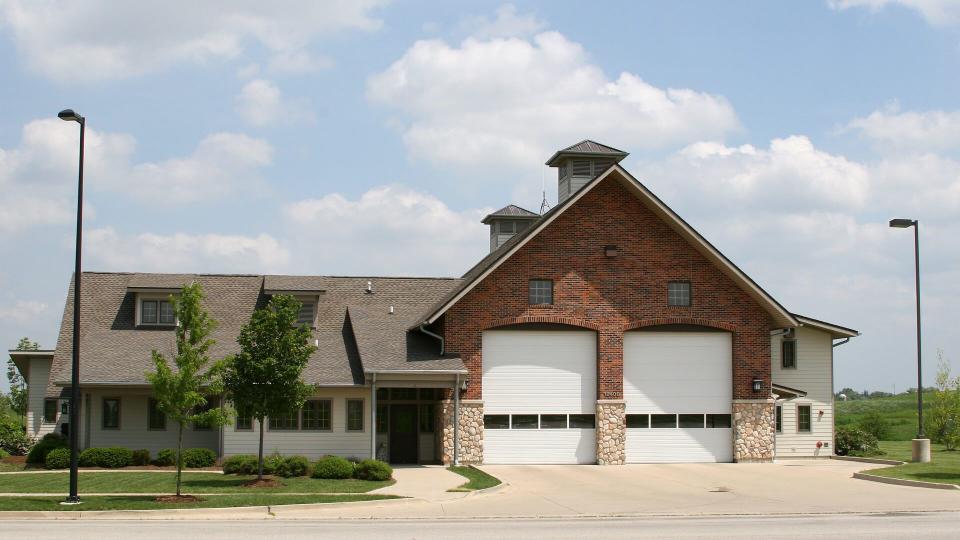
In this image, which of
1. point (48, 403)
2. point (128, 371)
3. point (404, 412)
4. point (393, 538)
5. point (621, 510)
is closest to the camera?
point (393, 538)

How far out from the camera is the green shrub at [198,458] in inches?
1303

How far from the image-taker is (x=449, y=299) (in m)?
35.2

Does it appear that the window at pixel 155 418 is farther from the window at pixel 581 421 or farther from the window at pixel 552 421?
the window at pixel 581 421

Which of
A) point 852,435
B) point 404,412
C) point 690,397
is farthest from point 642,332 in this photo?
point 852,435

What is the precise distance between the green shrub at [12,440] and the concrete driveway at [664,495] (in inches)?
642

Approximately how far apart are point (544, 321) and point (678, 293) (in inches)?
188

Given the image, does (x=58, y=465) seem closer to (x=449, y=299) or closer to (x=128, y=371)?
(x=128, y=371)

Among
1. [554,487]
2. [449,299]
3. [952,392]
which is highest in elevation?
[449,299]

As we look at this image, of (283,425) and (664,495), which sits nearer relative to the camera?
(664,495)

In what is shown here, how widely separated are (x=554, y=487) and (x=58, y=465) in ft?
49.7

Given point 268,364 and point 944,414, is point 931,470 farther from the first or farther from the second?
point 268,364

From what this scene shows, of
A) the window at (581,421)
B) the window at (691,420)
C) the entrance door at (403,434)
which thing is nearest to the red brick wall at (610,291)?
the window at (581,421)

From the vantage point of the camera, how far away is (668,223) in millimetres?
36531

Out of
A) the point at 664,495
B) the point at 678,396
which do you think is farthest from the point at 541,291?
the point at 664,495
